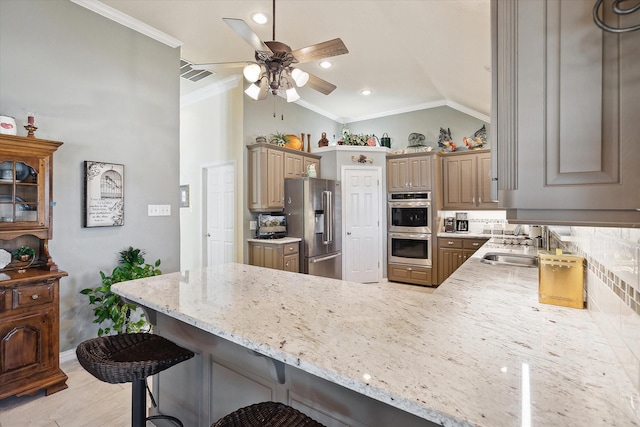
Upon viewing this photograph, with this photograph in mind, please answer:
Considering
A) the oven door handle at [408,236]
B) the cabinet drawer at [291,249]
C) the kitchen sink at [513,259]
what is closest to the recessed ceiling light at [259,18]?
the cabinet drawer at [291,249]

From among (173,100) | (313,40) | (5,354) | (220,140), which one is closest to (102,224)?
(5,354)

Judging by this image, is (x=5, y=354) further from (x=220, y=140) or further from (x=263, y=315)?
(x=220, y=140)

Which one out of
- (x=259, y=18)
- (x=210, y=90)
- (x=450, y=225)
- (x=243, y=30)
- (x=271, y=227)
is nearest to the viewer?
(x=243, y=30)

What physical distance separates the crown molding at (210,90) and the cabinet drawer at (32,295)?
3.48 m

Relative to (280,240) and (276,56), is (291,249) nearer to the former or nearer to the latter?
(280,240)

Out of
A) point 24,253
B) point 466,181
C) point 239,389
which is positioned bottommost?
point 239,389

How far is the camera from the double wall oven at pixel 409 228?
17.3 feet

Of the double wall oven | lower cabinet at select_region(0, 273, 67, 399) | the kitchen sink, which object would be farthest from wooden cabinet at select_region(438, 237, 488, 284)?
lower cabinet at select_region(0, 273, 67, 399)

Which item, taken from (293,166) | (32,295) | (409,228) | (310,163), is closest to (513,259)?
(409,228)

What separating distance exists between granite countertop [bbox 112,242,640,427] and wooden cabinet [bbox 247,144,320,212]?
2.88 m

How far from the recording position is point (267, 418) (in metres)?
0.94

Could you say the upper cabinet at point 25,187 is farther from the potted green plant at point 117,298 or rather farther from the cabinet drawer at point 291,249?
the cabinet drawer at point 291,249

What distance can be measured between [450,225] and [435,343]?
500 cm

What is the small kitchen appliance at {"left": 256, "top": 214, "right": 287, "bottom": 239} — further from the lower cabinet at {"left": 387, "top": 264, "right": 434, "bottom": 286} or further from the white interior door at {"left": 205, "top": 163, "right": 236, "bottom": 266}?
the lower cabinet at {"left": 387, "top": 264, "right": 434, "bottom": 286}
